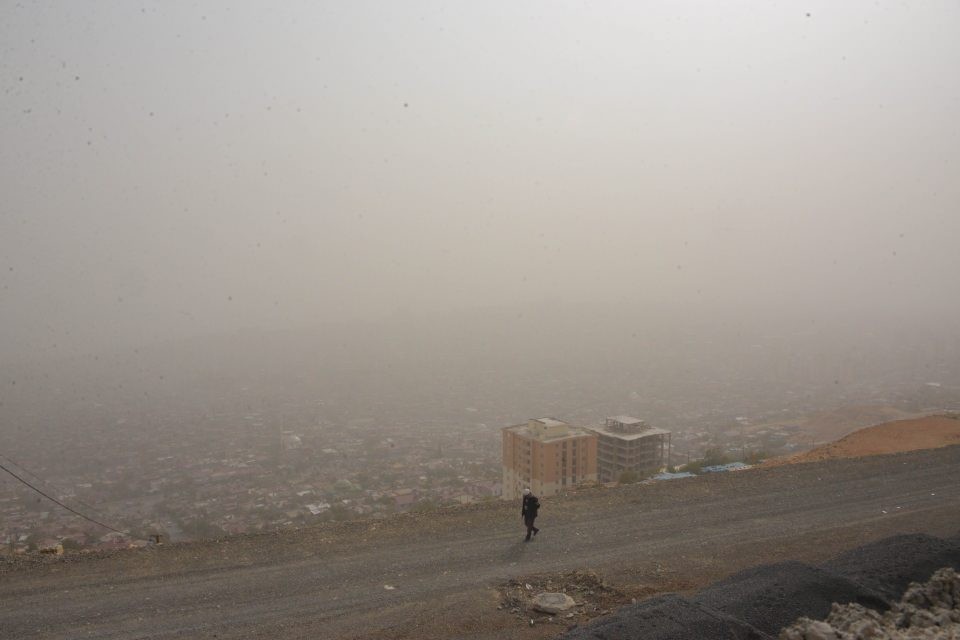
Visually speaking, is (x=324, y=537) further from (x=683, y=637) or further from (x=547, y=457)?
(x=547, y=457)

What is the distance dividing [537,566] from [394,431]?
3517 centimetres

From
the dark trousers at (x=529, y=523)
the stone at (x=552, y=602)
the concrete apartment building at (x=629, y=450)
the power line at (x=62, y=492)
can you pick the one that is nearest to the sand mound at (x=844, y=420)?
the concrete apartment building at (x=629, y=450)

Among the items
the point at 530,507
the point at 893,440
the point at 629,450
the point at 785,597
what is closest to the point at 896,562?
the point at 785,597

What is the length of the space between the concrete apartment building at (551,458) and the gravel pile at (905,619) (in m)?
11.8

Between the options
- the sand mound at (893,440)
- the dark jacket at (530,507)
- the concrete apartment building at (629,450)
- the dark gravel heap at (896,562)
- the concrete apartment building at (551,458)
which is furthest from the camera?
the concrete apartment building at (629,450)

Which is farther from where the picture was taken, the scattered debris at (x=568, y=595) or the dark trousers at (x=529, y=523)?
the dark trousers at (x=529, y=523)

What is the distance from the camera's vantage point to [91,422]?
121 feet

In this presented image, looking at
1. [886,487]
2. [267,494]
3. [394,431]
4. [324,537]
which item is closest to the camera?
[324,537]

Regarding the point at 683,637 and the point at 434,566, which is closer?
the point at 683,637

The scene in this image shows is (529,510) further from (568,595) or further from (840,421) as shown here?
(840,421)

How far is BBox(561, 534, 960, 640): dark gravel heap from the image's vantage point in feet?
15.0

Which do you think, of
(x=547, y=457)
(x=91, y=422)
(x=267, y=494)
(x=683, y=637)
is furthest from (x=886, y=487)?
(x=91, y=422)

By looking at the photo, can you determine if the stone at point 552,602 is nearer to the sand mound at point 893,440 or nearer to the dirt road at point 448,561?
the dirt road at point 448,561

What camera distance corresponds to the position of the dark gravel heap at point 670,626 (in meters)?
4.47
